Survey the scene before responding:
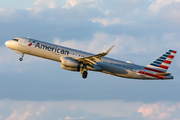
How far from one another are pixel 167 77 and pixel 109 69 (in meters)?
12.1

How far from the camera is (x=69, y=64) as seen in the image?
5734 centimetres

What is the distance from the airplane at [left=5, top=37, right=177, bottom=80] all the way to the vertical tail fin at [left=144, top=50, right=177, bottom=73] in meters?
0.29

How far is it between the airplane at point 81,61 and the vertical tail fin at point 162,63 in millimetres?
294

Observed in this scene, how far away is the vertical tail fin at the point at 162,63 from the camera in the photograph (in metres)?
64.5

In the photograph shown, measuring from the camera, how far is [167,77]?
205 ft

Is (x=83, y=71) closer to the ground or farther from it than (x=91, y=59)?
closer to the ground

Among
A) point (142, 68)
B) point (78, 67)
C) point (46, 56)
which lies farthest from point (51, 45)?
point (142, 68)

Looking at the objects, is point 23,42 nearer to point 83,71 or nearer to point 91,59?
point 83,71

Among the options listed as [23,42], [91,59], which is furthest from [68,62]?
[23,42]

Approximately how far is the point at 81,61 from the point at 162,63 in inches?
707

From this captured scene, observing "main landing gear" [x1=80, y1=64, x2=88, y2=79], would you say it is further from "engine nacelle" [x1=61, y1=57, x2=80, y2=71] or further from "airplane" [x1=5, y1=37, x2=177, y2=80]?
"engine nacelle" [x1=61, y1=57, x2=80, y2=71]

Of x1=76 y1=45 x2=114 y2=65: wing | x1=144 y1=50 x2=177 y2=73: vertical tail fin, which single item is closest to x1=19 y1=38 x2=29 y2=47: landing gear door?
x1=76 y1=45 x2=114 y2=65: wing

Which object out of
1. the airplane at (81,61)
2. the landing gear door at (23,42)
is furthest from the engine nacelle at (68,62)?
the landing gear door at (23,42)

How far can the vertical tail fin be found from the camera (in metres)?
64.5
